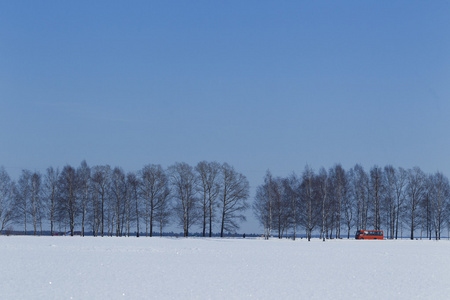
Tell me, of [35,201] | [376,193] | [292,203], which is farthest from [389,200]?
[35,201]

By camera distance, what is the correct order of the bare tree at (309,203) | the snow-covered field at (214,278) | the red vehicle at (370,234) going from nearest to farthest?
1. the snow-covered field at (214,278)
2. the bare tree at (309,203)
3. the red vehicle at (370,234)

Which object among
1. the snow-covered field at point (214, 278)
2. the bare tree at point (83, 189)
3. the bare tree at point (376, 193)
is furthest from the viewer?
the bare tree at point (376, 193)

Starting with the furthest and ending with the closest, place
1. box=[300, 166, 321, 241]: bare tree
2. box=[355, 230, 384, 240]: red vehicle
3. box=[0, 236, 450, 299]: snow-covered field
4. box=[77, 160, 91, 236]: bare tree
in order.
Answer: box=[355, 230, 384, 240]: red vehicle
box=[77, 160, 91, 236]: bare tree
box=[300, 166, 321, 241]: bare tree
box=[0, 236, 450, 299]: snow-covered field

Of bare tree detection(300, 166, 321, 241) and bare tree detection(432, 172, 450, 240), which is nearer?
bare tree detection(300, 166, 321, 241)

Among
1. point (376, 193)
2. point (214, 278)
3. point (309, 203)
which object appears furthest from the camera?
point (376, 193)

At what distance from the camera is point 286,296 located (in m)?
19.6

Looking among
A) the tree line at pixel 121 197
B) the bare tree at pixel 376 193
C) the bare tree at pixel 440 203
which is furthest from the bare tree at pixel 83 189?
the bare tree at pixel 440 203

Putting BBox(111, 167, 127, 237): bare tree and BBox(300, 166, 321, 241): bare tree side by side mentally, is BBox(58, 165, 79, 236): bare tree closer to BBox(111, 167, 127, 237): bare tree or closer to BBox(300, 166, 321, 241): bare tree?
BBox(111, 167, 127, 237): bare tree

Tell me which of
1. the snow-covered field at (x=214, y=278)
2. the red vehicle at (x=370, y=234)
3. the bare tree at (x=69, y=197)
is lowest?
the red vehicle at (x=370, y=234)

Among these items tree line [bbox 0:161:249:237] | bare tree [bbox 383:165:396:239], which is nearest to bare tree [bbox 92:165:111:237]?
tree line [bbox 0:161:249:237]

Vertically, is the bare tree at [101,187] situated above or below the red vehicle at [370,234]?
above

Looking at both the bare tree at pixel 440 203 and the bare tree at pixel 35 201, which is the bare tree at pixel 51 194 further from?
the bare tree at pixel 440 203

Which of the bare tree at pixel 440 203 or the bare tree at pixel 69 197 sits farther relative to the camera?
the bare tree at pixel 440 203

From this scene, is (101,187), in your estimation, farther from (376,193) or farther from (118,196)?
(376,193)
